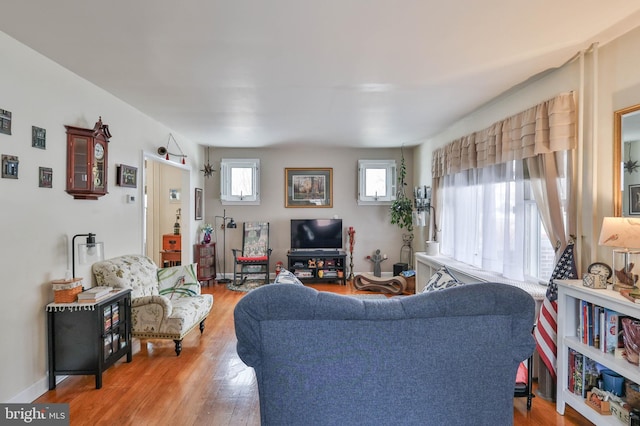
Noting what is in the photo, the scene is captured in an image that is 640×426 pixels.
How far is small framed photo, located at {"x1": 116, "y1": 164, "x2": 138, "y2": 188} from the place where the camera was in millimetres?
3727

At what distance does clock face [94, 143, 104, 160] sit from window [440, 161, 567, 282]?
13.4ft

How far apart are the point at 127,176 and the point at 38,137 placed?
1275 millimetres

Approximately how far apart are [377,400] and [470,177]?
3.70 metres

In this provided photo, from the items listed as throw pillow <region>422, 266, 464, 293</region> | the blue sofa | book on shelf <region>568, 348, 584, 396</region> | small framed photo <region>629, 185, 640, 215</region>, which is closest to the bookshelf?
book on shelf <region>568, 348, 584, 396</region>

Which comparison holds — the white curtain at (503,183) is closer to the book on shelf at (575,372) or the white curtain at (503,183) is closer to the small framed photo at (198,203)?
the book on shelf at (575,372)

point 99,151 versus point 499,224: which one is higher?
point 99,151

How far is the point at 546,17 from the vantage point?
209cm

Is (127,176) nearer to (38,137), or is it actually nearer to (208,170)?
(38,137)

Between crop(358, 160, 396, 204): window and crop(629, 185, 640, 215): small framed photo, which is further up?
crop(358, 160, 396, 204): window

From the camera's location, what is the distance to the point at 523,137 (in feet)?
10.3

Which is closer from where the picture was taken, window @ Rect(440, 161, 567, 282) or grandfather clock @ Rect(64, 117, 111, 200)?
grandfather clock @ Rect(64, 117, 111, 200)

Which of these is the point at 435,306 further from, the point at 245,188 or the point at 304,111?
the point at 245,188

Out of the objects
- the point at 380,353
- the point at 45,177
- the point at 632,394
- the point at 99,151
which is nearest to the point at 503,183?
the point at 632,394

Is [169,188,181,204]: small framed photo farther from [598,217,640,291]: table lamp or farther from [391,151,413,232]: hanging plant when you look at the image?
[598,217,640,291]: table lamp
